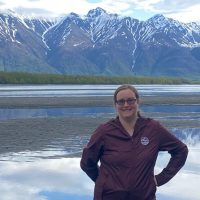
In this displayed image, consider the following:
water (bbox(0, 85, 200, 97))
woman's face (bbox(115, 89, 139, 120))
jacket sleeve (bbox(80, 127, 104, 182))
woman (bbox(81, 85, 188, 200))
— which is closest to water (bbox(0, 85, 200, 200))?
jacket sleeve (bbox(80, 127, 104, 182))

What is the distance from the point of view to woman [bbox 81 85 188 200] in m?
5.60

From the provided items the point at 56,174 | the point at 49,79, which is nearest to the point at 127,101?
the point at 56,174

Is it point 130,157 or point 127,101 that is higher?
point 127,101

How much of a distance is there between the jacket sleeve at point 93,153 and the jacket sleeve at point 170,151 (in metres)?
0.62

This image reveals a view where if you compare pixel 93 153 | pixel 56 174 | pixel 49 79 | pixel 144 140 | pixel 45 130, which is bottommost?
pixel 49 79

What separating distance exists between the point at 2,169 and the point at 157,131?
11304mm

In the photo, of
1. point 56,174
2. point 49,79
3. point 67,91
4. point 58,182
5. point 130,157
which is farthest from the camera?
point 49,79

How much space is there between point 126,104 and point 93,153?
2.00 feet

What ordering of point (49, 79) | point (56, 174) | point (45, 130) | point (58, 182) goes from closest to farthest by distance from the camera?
1. point (58, 182)
2. point (56, 174)
3. point (45, 130)
4. point (49, 79)

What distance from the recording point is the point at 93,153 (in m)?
5.83

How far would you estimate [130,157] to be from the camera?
560 centimetres

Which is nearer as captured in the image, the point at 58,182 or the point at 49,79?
the point at 58,182

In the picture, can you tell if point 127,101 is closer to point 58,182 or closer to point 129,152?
point 129,152

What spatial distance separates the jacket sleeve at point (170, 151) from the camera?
582 centimetres
